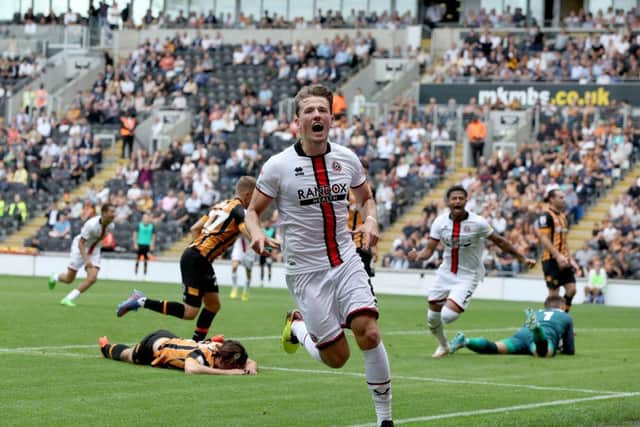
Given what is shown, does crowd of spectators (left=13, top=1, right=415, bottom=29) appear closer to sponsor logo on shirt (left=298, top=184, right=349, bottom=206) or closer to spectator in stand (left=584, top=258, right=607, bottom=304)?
spectator in stand (left=584, top=258, right=607, bottom=304)

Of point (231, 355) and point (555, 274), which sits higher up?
point (231, 355)

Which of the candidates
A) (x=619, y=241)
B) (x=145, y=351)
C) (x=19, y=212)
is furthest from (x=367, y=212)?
(x=19, y=212)

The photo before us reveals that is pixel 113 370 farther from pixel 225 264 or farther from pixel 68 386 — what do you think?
pixel 225 264

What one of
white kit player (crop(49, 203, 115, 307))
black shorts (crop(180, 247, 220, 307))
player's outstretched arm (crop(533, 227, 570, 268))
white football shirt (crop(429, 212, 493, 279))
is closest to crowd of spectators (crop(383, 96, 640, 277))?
white kit player (crop(49, 203, 115, 307))

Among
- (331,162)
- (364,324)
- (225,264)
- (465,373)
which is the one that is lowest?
(225,264)

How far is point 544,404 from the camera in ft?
39.0

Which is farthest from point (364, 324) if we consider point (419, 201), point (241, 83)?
point (241, 83)

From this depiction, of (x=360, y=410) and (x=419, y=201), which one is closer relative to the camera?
(x=360, y=410)

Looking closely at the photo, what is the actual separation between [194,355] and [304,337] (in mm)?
2534

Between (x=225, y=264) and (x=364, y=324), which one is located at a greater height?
(x=364, y=324)

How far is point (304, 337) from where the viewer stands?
11.5 m

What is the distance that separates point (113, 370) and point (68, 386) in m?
1.37

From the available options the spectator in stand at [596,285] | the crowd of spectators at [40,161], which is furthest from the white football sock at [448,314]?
the crowd of spectators at [40,161]

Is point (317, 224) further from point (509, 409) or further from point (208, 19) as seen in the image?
point (208, 19)
